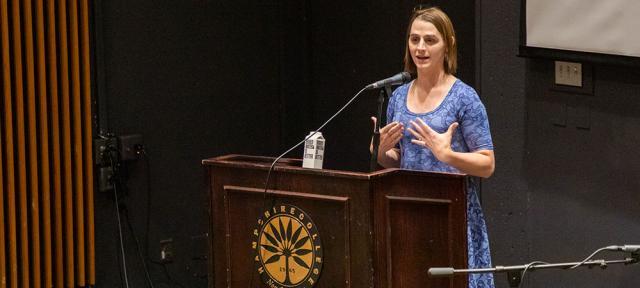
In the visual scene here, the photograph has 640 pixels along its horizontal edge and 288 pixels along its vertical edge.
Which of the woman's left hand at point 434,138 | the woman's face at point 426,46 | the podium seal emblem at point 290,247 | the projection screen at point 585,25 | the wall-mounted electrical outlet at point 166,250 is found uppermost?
the projection screen at point 585,25

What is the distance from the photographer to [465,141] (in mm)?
4027

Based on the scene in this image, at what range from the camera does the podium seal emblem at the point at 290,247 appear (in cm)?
371

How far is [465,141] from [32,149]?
7.05 feet

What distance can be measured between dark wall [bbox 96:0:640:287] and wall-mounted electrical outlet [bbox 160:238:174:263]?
1.3 inches

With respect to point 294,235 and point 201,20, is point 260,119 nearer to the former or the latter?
point 201,20

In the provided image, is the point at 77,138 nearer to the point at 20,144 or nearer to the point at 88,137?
the point at 88,137

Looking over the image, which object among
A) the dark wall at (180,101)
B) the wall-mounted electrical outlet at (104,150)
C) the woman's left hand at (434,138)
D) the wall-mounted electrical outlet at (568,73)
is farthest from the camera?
the dark wall at (180,101)

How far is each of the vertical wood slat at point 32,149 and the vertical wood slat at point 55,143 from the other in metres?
0.08

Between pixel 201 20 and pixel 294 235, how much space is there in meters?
2.50

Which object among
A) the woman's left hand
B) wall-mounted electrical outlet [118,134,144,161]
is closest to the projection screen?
the woman's left hand

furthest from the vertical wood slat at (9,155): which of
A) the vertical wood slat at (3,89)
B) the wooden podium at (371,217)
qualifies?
the wooden podium at (371,217)

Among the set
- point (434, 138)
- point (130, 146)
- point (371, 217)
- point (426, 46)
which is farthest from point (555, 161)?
point (130, 146)

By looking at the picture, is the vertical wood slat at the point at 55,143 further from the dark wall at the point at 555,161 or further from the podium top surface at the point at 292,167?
the dark wall at the point at 555,161

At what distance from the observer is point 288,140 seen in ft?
21.5
